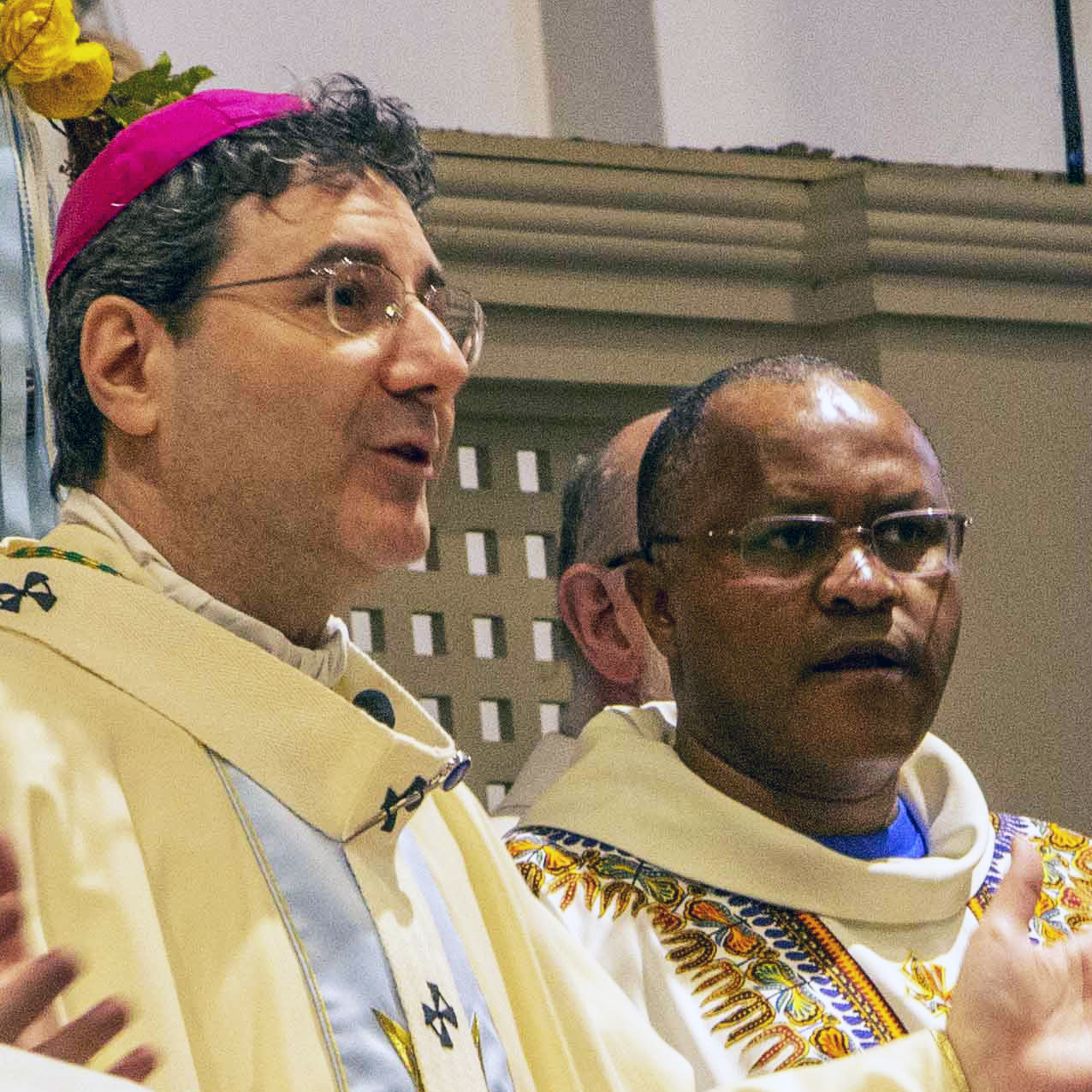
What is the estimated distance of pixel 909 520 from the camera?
286 centimetres

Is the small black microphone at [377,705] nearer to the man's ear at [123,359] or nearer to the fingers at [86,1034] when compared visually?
the man's ear at [123,359]

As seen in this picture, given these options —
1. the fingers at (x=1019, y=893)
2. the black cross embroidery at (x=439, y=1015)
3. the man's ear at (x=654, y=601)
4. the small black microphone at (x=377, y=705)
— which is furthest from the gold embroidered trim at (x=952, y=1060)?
the man's ear at (x=654, y=601)

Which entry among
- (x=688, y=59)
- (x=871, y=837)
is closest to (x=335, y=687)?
(x=871, y=837)

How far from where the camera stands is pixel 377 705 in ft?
7.61

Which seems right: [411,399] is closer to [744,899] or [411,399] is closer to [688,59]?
[744,899]

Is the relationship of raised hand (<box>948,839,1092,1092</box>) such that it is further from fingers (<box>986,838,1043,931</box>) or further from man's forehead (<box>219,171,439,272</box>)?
man's forehead (<box>219,171,439,272</box>)

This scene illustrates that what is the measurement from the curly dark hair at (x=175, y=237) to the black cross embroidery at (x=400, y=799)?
50 centimetres

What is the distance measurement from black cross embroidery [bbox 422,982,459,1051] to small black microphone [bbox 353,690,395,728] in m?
0.32

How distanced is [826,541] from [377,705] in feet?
2.39

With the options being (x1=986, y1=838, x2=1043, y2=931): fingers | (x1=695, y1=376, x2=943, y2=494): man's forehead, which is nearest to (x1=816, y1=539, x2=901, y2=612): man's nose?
(x1=695, y1=376, x2=943, y2=494): man's forehead

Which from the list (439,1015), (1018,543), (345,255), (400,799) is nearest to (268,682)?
(400,799)

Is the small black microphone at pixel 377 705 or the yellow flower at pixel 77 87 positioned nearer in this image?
the small black microphone at pixel 377 705

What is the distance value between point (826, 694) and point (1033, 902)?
568 millimetres

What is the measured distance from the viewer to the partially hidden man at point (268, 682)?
1.96 meters
